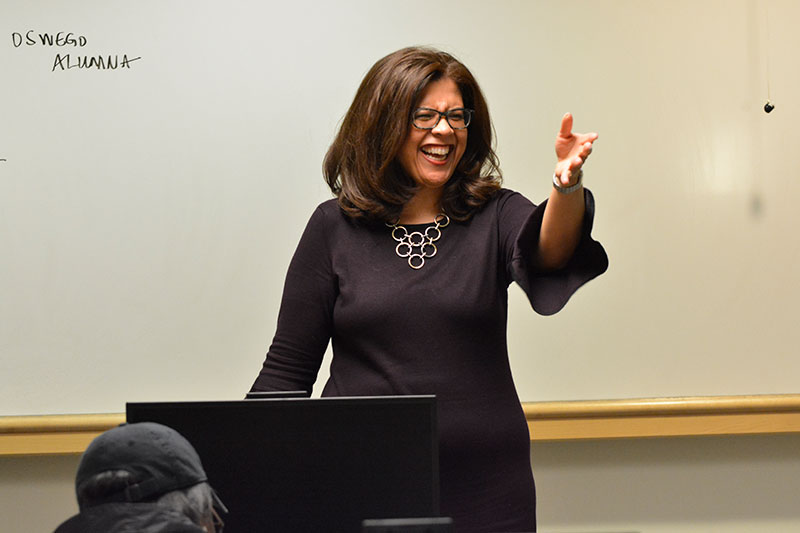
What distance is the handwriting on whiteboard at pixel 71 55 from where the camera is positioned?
7.09 ft

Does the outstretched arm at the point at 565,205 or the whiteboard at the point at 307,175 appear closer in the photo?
the outstretched arm at the point at 565,205

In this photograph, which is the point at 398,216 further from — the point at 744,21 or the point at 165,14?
the point at 744,21

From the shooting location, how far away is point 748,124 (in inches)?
86.6

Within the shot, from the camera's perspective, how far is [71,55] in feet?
7.10

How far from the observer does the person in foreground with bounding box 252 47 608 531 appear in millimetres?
1263

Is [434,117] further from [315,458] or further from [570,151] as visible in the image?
[315,458]

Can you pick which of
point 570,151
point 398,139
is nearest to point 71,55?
point 398,139

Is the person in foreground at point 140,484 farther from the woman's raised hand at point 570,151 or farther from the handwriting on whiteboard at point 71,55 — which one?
the handwriting on whiteboard at point 71,55

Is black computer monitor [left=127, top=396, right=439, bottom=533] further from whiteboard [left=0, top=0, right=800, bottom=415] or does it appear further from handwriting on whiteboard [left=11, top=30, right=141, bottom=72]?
handwriting on whiteboard [left=11, top=30, right=141, bottom=72]

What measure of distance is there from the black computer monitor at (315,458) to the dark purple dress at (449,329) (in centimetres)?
38

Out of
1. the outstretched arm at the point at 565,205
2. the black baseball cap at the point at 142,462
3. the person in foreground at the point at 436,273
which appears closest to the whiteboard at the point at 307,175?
the person in foreground at the point at 436,273

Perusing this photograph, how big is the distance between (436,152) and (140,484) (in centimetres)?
86

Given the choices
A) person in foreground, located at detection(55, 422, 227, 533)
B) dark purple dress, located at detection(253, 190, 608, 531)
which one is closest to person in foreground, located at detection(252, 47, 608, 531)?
dark purple dress, located at detection(253, 190, 608, 531)

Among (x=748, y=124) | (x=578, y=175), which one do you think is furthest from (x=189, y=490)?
(x=748, y=124)
